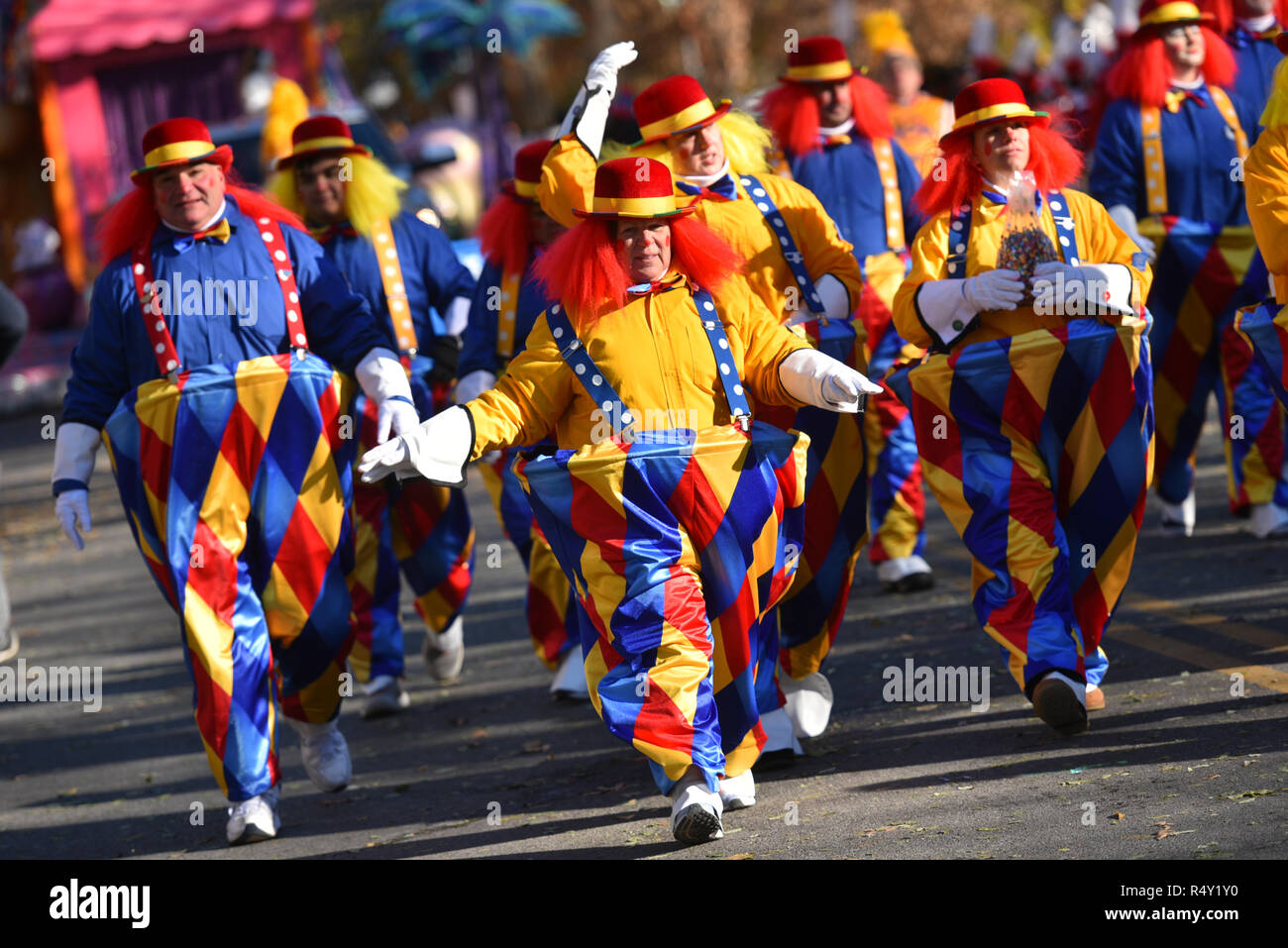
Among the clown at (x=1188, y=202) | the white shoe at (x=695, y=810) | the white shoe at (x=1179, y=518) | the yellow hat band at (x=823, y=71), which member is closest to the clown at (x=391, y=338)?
the yellow hat band at (x=823, y=71)

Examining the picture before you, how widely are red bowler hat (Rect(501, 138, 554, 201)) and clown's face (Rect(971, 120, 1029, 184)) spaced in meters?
1.71

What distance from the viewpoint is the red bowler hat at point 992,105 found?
219 inches

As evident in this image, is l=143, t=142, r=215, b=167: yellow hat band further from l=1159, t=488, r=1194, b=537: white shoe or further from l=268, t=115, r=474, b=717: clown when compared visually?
l=1159, t=488, r=1194, b=537: white shoe

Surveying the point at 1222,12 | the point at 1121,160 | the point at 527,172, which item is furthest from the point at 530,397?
the point at 1222,12

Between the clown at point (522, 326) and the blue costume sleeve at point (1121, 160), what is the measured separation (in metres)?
2.29

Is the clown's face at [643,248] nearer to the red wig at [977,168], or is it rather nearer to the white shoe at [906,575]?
the red wig at [977,168]

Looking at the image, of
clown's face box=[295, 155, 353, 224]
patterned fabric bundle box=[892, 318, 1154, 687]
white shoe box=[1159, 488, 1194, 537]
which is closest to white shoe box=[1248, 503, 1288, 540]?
white shoe box=[1159, 488, 1194, 537]

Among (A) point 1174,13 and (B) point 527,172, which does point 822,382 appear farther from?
(A) point 1174,13

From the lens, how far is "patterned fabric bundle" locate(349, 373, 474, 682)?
23.0ft

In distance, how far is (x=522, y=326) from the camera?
660 centimetres

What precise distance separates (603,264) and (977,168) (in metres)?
1.38
